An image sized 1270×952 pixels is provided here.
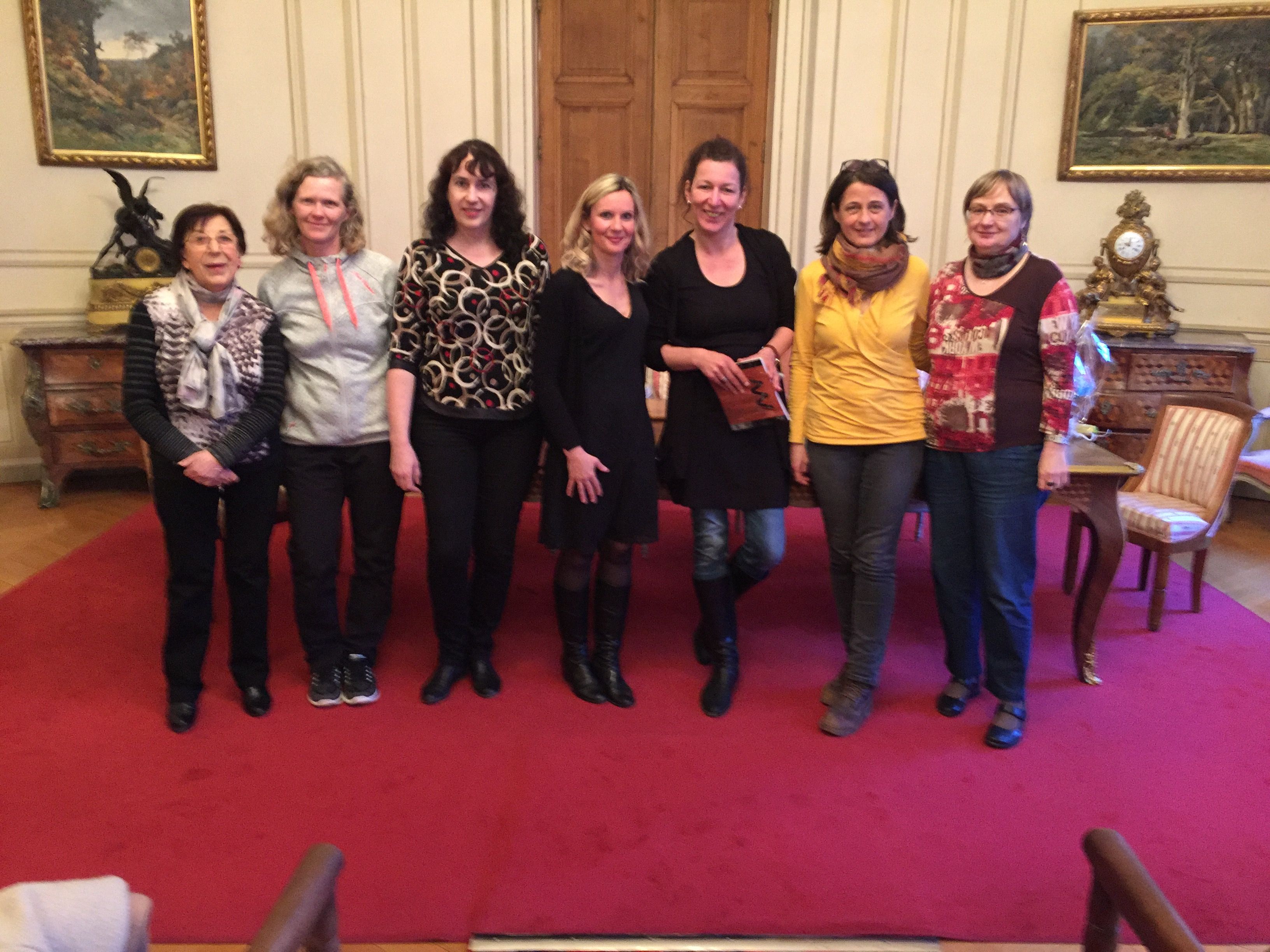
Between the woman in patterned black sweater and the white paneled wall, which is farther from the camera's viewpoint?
the white paneled wall

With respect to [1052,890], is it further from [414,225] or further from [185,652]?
[414,225]

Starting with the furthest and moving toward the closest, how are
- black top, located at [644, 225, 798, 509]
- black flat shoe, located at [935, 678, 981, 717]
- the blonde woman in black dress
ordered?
black flat shoe, located at [935, 678, 981, 717] < black top, located at [644, 225, 798, 509] < the blonde woman in black dress

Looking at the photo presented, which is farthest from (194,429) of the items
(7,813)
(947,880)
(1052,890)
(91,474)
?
(91,474)

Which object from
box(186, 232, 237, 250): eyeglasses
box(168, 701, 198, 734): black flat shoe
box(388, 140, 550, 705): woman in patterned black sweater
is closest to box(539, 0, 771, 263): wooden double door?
box(388, 140, 550, 705): woman in patterned black sweater

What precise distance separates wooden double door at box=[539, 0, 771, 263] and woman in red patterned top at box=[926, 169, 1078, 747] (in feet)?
9.99

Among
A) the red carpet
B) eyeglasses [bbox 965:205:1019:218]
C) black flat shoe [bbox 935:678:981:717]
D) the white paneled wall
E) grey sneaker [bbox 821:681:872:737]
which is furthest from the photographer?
the white paneled wall

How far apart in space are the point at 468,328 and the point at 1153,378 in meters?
3.83

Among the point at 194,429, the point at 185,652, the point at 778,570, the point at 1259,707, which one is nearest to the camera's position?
the point at 194,429

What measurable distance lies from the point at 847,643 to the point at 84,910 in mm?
2303

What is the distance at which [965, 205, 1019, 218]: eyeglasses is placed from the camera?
8.28 ft

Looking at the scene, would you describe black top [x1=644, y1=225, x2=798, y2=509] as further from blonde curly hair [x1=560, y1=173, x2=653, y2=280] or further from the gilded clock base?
the gilded clock base

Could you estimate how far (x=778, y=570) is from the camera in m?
4.21

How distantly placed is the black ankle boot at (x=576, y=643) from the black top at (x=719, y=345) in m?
0.46

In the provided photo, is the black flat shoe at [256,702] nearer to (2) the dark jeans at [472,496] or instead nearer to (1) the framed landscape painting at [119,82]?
(2) the dark jeans at [472,496]
